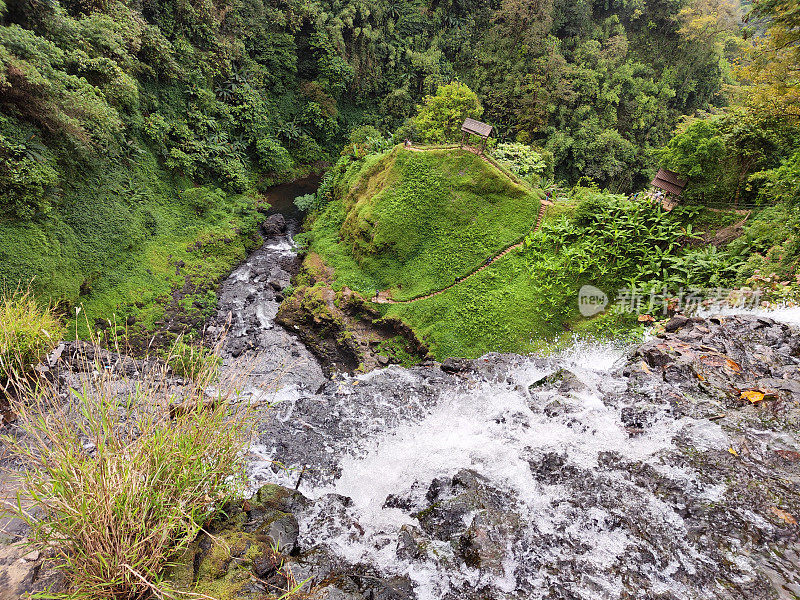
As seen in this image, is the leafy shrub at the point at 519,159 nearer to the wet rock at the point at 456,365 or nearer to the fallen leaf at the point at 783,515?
the wet rock at the point at 456,365

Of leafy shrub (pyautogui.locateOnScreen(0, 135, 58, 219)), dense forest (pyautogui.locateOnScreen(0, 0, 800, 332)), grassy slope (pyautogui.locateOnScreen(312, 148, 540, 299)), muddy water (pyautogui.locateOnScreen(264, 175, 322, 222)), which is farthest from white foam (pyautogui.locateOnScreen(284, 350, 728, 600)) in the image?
muddy water (pyautogui.locateOnScreen(264, 175, 322, 222))

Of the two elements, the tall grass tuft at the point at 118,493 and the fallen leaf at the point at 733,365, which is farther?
the fallen leaf at the point at 733,365

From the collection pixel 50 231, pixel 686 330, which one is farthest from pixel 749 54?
pixel 50 231

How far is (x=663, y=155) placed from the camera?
10797 mm

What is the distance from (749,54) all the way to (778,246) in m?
4.56

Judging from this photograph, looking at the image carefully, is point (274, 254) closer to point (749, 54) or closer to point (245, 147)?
point (245, 147)

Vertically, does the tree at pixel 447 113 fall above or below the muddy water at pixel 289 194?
above

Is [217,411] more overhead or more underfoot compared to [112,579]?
more overhead

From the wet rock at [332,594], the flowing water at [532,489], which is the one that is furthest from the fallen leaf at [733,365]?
the wet rock at [332,594]

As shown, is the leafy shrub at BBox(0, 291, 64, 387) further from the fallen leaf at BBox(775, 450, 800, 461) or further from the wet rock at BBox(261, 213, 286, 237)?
the wet rock at BBox(261, 213, 286, 237)

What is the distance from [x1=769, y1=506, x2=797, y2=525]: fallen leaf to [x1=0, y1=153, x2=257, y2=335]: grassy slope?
1318cm

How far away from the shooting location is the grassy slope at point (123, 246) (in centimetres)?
1079

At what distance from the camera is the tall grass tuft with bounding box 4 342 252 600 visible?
2.57 metres

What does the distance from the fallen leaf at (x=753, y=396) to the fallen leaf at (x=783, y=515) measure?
6.83 feet
